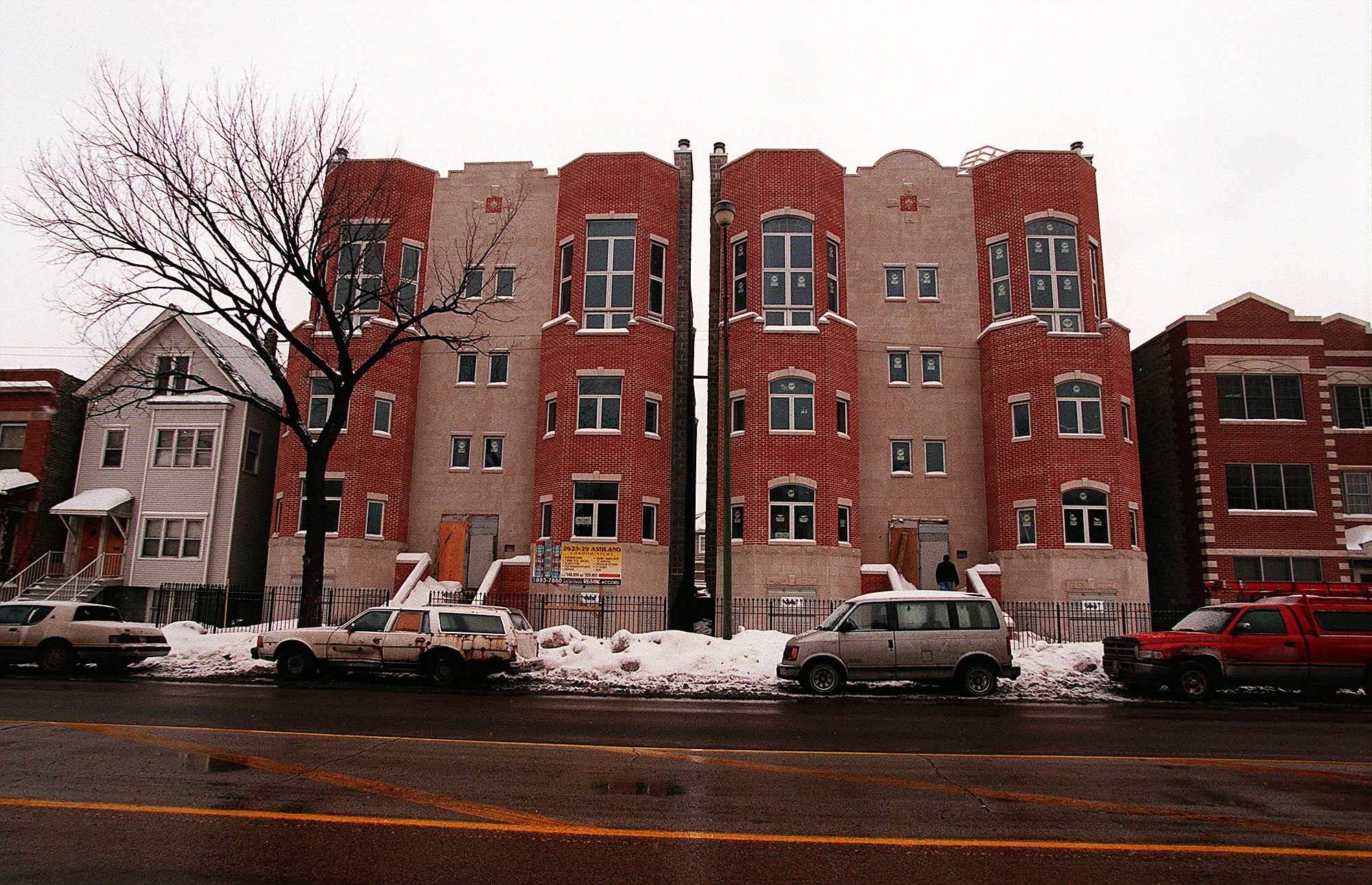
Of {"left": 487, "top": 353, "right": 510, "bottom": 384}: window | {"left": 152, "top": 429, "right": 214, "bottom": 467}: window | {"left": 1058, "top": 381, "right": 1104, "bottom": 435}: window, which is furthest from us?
{"left": 152, "top": 429, "right": 214, "bottom": 467}: window

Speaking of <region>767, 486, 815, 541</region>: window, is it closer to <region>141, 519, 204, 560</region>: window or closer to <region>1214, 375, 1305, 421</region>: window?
<region>1214, 375, 1305, 421</region>: window

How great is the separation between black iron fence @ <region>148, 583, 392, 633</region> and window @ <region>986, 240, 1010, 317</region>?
21.9 meters

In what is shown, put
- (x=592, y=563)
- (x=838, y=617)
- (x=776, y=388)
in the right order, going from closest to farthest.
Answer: (x=838, y=617)
(x=592, y=563)
(x=776, y=388)

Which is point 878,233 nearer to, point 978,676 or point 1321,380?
point 1321,380

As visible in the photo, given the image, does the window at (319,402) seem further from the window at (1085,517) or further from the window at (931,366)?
the window at (1085,517)

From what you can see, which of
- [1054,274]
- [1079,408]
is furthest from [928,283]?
[1079,408]

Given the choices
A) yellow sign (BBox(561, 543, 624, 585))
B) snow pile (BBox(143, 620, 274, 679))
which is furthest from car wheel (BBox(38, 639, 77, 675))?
yellow sign (BBox(561, 543, 624, 585))

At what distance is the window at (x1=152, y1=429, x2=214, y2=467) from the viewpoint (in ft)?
96.4

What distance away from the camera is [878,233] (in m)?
28.0

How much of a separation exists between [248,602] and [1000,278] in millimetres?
27337

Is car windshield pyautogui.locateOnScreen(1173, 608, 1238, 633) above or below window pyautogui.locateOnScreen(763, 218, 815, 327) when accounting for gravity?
below

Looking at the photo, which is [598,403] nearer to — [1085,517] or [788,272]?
[788,272]

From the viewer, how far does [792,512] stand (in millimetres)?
24062

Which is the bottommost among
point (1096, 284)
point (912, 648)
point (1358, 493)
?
point (912, 648)
